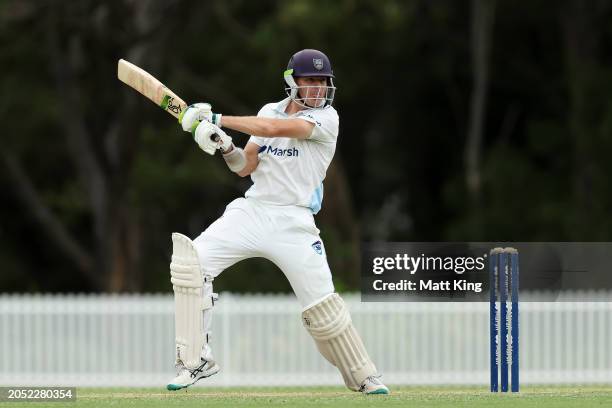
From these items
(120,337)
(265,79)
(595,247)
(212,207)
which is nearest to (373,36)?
(265,79)

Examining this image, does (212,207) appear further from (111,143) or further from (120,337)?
(120,337)

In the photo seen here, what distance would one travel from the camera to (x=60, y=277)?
23312mm

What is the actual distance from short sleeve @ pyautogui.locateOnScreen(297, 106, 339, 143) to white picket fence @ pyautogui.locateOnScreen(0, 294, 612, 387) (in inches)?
226

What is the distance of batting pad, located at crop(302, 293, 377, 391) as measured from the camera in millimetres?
7141

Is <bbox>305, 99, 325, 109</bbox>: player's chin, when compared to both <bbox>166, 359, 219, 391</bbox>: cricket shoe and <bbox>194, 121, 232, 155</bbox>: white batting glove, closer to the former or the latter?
<bbox>194, 121, 232, 155</bbox>: white batting glove

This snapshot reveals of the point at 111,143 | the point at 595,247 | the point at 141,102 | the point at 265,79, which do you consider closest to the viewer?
the point at 595,247

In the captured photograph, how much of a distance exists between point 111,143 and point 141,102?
284 cm

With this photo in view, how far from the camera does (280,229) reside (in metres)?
7.07

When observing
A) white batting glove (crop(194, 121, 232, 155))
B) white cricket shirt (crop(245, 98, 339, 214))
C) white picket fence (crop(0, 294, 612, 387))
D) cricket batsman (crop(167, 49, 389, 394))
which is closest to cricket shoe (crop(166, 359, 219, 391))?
cricket batsman (crop(167, 49, 389, 394))

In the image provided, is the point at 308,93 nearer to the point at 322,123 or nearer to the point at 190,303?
the point at 322,123

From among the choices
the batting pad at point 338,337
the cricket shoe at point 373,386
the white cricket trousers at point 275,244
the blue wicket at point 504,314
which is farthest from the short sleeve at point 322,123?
the cricket shoe at point 373,386

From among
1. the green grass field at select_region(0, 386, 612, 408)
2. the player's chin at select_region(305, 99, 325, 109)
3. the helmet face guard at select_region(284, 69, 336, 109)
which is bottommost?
the green grass field at select_region(0, 386, 612, 408)

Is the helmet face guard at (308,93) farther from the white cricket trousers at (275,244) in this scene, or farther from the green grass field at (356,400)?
the green grass field at (356,400)

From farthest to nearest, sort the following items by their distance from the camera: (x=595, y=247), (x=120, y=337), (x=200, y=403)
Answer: (x=120, y=337) → (x=595, y=247) → (x=200, y=403)
